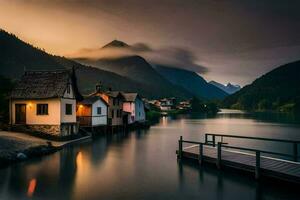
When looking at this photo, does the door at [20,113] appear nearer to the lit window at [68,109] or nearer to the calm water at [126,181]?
the lit window at [68,109]

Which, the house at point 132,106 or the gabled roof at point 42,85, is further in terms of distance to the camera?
the house at point 132,106

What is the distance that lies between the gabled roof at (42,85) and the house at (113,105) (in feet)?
68.4

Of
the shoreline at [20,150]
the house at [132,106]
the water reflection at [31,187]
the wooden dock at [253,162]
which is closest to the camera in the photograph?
the water reflection at [31,187]

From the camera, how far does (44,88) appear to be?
4200 centimetres

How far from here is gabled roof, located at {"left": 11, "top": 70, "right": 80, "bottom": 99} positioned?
41281 mm

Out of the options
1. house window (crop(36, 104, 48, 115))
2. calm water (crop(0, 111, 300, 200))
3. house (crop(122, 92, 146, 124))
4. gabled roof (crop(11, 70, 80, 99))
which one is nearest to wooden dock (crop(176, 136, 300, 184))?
calm water (crop(0, 111, 300, 200))

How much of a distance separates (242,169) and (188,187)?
4573 mm

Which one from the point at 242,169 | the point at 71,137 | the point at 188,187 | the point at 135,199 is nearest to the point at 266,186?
the point at 242,169

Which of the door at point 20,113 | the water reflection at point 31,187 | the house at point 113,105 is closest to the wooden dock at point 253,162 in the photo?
the water reflection at point 31,187

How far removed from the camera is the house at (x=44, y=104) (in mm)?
40969

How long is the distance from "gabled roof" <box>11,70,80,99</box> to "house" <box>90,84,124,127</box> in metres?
20.9

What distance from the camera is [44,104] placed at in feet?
136

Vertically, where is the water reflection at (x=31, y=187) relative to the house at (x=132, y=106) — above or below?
below

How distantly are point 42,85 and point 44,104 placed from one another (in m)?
2.79
